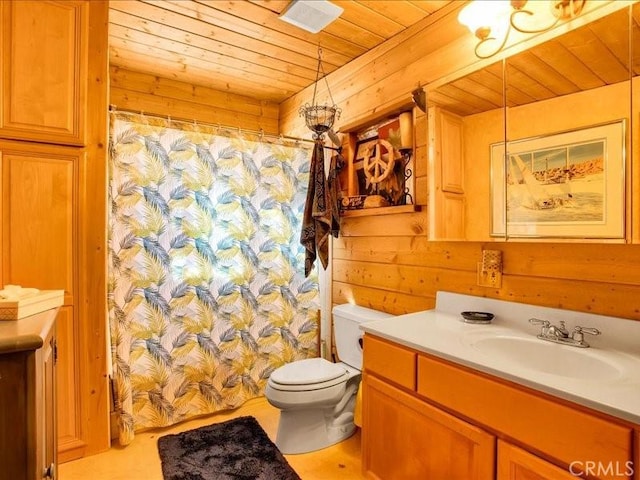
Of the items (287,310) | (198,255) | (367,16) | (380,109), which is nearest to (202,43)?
(367,16)

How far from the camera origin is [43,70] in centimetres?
170

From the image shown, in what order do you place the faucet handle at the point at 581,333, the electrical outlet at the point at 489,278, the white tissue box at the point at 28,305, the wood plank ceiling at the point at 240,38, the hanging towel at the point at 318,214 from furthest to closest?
the hanging towel at the point at 318,214 → the wood plank ceiling at the point at 240,38 → the electrical outlet at the point at 489,278 → the faucet handle at the point at 581,333 → the white tissue box at the point at 28,305

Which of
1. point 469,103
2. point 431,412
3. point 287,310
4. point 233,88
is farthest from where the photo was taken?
point 233,88

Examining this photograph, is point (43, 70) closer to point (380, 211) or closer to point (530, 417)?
point (380, 211)

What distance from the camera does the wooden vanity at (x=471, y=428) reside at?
892 mm

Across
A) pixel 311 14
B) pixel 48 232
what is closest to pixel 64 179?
pixel 48 232

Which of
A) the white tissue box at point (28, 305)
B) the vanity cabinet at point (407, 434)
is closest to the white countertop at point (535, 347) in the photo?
the vanity cabinet at point (407, 434)

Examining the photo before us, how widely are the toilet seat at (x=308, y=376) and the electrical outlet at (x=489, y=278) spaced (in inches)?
35.2

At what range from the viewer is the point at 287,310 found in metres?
2.53

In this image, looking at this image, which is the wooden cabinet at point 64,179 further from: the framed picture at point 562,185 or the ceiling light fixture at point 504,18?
the framed picture at point 562,185

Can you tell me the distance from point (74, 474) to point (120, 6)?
2318mm

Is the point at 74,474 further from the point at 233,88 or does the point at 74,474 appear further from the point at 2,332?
the point at 233,88

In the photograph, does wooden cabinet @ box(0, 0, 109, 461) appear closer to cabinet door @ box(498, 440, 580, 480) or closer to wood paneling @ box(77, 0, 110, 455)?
wood paneling @ box(77, 0, 110, 455)

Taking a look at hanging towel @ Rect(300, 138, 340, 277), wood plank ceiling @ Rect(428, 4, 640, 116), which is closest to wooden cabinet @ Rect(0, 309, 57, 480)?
hanging towel @ Rect(300, 138, 340, 277)
